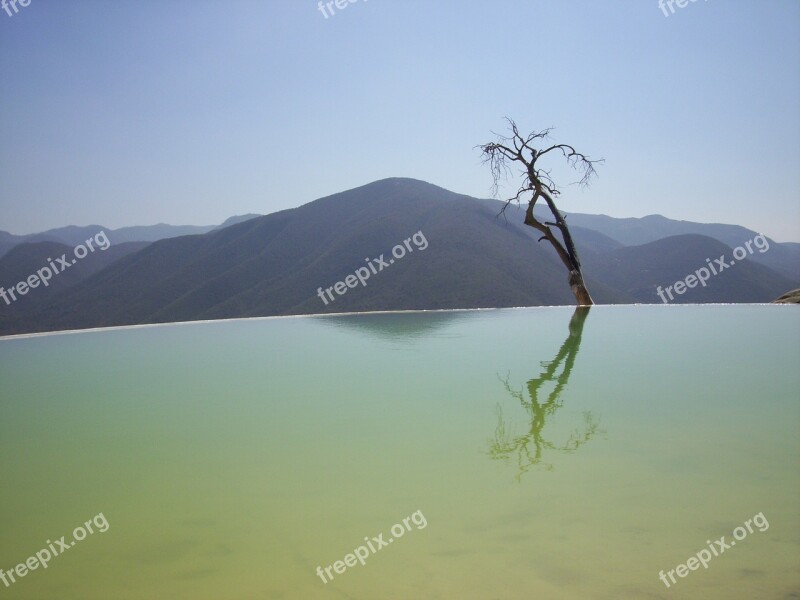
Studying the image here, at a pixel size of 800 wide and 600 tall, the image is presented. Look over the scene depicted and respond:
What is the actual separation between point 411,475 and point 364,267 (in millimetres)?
70883

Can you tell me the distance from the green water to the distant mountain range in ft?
158

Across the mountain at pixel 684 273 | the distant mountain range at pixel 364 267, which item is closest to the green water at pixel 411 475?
the distant mountain range at pixel 364 267

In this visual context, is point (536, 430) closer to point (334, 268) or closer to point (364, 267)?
point (364, 267)

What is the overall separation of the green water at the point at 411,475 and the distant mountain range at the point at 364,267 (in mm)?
48273

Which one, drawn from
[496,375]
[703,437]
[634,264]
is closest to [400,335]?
[496,375]

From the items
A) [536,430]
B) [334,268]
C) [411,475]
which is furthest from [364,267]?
[411,475]

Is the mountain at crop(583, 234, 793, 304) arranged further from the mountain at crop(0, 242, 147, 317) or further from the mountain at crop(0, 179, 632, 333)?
the mountain at crop(0, 242, 147, 317)

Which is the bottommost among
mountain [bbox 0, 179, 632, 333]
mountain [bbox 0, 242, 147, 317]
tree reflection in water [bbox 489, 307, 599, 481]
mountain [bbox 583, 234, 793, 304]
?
mountain [bbox 583, 234, 793, 304]

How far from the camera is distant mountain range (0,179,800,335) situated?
6141 cm

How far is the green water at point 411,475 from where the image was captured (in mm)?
1859

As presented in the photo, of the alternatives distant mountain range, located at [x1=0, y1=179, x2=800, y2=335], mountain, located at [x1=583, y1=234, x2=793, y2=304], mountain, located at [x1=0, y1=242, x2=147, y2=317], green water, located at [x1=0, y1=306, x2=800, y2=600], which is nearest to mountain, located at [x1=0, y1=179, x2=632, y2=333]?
distant mountain range, located at [x1=0, y1=179, x2=800, y2=335]

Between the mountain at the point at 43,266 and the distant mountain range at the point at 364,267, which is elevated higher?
the mountain at the point at 43,266

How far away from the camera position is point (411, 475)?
8.75ft

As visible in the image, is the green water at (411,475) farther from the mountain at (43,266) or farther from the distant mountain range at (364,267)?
the mountain at (43,266)
